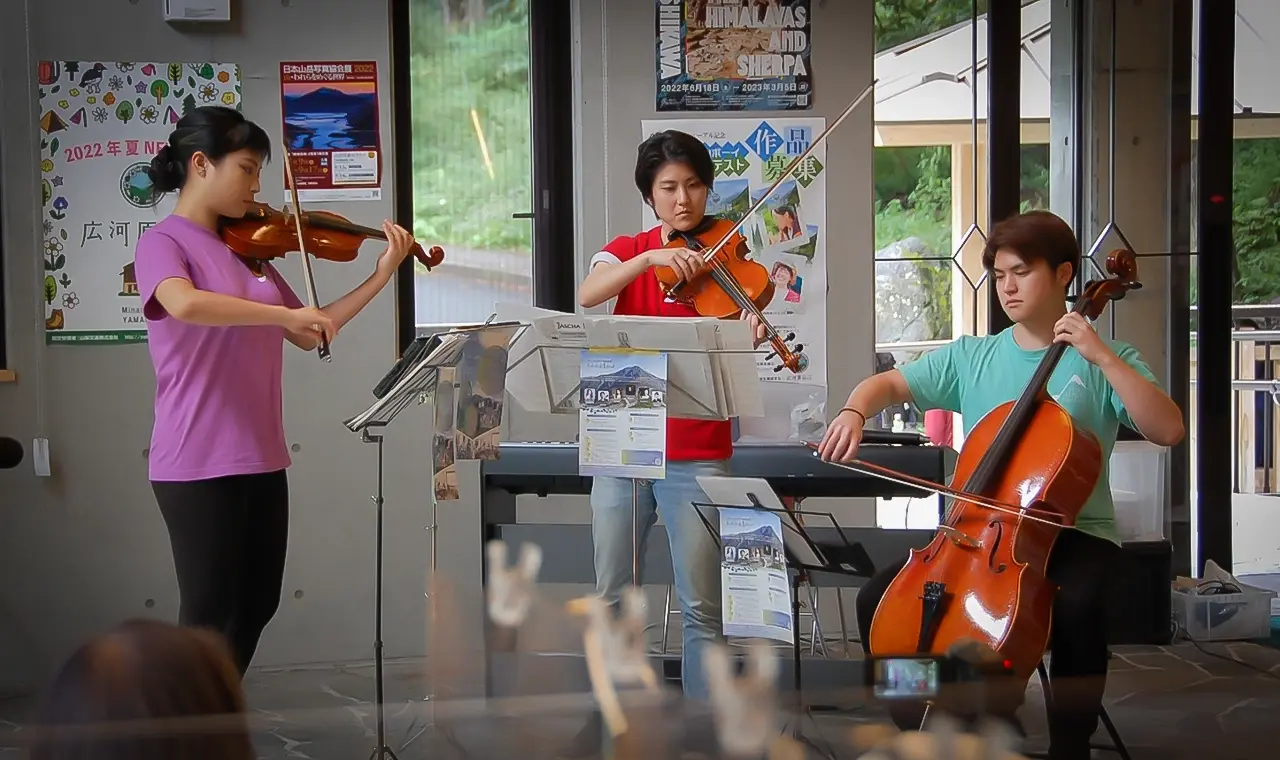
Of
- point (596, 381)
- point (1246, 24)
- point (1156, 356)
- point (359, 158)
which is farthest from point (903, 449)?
point (1246, 24)

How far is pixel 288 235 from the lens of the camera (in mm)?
2412

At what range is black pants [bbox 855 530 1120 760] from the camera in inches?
86.0

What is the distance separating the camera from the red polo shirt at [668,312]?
251cm

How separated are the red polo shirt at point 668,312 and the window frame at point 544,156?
114cm

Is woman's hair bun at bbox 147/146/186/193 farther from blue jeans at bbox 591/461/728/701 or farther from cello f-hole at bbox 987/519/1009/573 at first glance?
cello f-hole at bbox 987/519/1009/573

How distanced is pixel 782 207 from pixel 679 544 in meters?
1.46

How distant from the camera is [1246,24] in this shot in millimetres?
4082

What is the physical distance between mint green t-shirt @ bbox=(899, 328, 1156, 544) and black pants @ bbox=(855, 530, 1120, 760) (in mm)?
51

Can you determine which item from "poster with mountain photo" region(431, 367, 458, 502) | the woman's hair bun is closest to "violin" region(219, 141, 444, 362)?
the woman's hair bun

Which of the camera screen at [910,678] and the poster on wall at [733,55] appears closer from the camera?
the camera screen at [910,678]

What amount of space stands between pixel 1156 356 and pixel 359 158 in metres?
2.69

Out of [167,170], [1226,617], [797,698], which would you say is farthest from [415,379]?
[1226,617]

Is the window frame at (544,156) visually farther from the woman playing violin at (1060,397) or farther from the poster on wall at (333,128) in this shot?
the woman playing violin at (1060,397)

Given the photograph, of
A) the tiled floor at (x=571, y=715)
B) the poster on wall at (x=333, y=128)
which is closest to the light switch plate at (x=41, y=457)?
the tiled floor at (x=571, y=715)
